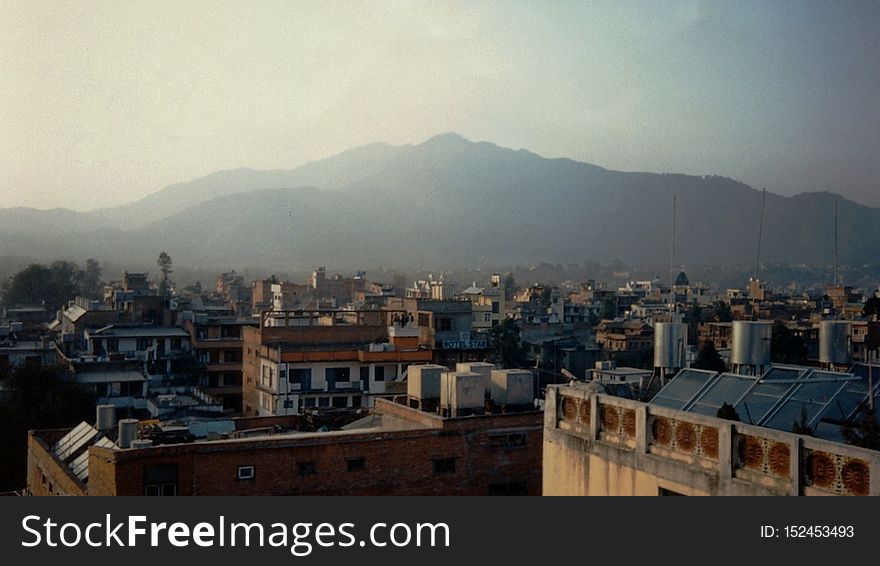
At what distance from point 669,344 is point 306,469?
22.0 ft

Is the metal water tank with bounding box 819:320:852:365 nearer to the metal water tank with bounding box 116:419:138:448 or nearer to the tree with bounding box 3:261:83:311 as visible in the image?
the metal water tank with bounding box 116:419:138:448

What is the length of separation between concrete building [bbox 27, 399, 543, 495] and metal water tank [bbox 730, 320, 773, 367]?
19.1ft

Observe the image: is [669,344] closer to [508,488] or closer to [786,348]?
[508,488]

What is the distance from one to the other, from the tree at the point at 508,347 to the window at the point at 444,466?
27.6m

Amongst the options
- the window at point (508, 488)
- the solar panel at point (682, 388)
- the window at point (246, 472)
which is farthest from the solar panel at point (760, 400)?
the window at point (246, 472)

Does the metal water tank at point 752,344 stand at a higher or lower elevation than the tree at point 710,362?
higher

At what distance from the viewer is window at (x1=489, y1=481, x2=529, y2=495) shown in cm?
1647

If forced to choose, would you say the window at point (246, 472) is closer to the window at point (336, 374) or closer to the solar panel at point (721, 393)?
the solar panel at point (721, 393)

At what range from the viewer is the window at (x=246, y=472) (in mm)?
14391

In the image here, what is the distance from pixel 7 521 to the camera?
862 cm

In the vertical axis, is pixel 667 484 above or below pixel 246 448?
above

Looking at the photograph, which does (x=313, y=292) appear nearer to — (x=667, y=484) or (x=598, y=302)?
(x=598, y=302)

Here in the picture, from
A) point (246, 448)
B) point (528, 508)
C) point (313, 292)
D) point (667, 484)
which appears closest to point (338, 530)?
point (528, 508)

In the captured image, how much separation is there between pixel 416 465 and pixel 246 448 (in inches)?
122
